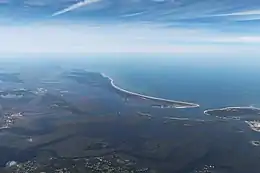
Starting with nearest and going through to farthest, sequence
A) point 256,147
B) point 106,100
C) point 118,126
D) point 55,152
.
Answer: point 55,152
point 256,147
point 118,126
point 106,100

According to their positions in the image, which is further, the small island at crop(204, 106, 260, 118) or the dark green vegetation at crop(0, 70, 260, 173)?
the small island at crop(204, 106, 260, 118)

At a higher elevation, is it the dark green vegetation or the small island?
the small island

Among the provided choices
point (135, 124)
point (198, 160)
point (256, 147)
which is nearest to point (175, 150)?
point (198, 160)

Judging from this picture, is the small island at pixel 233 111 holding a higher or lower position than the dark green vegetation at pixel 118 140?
higher

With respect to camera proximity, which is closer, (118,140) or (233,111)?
(118,140)

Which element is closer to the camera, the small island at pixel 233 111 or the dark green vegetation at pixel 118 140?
the dark green vegetation at pixel 118 140

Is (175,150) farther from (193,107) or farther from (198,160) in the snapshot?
(193,107)

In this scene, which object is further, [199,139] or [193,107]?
[193,107]

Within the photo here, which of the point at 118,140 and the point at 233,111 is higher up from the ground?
the point at 233,111
